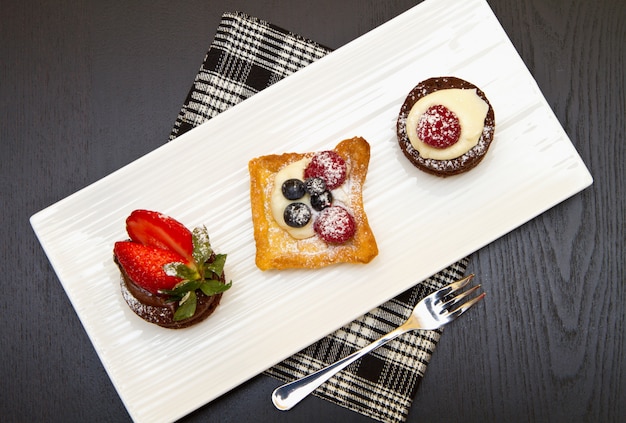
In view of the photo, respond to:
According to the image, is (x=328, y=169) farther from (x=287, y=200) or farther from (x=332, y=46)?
(x=332, y=46)

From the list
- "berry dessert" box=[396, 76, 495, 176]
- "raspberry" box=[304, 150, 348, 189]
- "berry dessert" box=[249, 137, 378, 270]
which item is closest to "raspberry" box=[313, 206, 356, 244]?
"berry dessert" box=[249, 137, 378, 270]

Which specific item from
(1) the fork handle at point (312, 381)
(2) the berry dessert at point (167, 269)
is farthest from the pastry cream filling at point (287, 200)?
(1) the fork handle at point (312, 381)

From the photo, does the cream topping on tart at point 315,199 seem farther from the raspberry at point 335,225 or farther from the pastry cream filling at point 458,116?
the pastry cream filling at point 458,116

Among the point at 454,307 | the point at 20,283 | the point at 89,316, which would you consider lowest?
the point at 454,307

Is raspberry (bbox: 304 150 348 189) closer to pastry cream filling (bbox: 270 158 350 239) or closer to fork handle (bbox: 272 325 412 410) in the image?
pastry cream filling (bbox: 270 158 350 239)

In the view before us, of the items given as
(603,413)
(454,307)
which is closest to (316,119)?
(454,307)

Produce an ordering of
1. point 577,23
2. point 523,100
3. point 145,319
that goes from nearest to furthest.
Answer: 1. point 145,319
2. point 523,100
3. point 577,23

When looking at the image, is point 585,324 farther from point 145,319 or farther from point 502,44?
point 145,319
